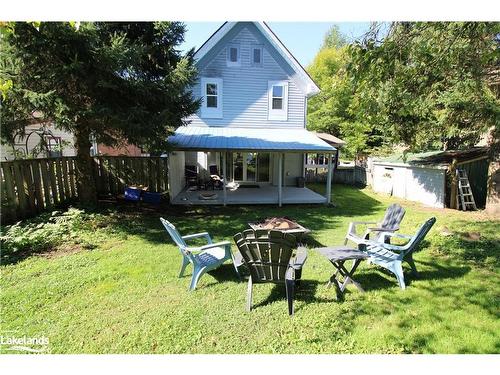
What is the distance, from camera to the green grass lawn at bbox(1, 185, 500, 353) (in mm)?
3158

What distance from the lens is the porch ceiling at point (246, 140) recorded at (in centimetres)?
1067

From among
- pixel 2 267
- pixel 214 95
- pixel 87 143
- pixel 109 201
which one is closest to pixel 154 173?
pixel 109 201

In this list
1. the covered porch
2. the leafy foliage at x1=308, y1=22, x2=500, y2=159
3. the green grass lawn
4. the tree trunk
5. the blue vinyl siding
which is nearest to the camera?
the green grass lawn

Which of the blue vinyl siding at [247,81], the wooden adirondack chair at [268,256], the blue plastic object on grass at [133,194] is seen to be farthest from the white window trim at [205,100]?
the wooden adirondack chair at [268,256]

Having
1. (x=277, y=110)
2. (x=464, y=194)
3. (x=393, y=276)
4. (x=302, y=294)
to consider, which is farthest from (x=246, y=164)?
(x=302, y=294)

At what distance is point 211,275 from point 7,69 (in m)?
6.83

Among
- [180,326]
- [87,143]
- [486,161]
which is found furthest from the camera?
[486,161]

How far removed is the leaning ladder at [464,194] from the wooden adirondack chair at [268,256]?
10.7 meters

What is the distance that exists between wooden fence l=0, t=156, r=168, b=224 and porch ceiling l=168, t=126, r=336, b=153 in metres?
1.82

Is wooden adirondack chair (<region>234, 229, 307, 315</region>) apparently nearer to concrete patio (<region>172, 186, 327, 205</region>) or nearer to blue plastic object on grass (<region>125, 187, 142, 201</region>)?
concrete patio (<region>172, 186, 327, 205</region>)

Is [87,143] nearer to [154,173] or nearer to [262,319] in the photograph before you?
[154,173]

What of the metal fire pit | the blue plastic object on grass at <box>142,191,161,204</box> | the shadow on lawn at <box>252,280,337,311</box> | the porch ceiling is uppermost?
the porch ceiling

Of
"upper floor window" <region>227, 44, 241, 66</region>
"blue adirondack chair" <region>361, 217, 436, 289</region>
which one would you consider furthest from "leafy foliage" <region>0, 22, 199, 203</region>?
"blue adirondack chair" <region>361, 217, 436, 289</region>
